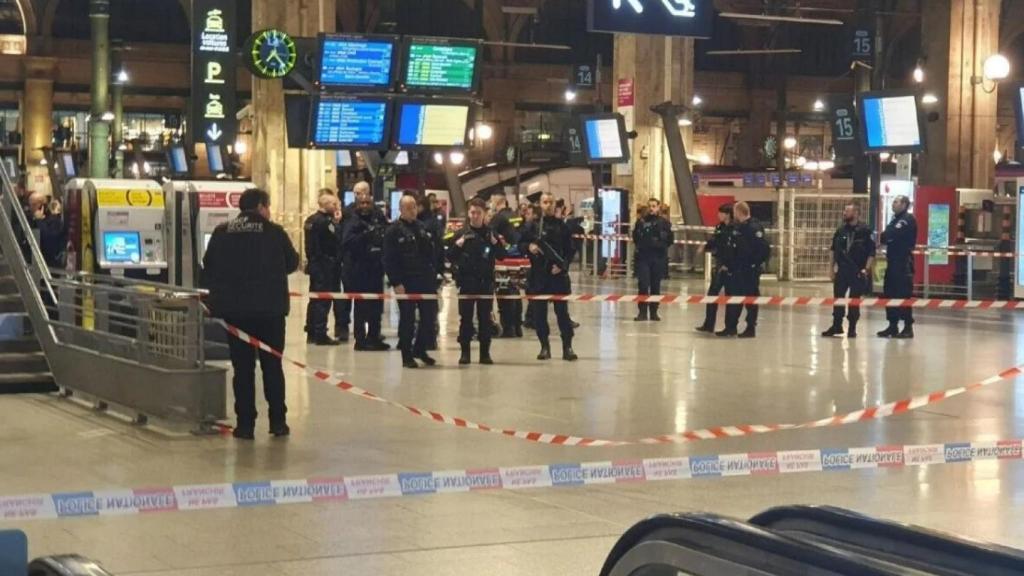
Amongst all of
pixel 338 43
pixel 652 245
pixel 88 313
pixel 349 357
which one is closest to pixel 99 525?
pixel 88 313

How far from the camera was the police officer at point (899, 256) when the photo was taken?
18.5 m

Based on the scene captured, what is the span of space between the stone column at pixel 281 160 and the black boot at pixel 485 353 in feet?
53.9

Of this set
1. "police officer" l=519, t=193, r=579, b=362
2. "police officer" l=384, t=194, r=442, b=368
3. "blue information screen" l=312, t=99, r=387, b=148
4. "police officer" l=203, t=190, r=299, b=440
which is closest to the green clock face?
"blue information screen" l=312, t=99, r=387, b=148

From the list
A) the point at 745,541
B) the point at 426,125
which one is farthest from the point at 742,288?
the point at 745,541

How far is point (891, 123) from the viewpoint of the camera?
81.4ft

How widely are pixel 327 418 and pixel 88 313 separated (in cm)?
307

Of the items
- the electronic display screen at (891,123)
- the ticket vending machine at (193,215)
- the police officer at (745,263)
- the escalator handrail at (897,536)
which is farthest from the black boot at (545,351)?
the escalator handrail at (897,536)

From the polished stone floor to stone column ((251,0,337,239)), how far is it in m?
14.4

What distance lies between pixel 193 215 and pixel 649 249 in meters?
6.40

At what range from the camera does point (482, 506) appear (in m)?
8.23

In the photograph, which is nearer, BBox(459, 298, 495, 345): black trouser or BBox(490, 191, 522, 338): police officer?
BBox(459, 298, 495, 345): black trouser

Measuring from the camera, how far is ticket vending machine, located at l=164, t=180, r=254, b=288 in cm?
1791

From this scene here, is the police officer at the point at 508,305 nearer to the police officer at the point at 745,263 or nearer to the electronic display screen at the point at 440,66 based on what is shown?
the electronic display screen at the point at 440,66

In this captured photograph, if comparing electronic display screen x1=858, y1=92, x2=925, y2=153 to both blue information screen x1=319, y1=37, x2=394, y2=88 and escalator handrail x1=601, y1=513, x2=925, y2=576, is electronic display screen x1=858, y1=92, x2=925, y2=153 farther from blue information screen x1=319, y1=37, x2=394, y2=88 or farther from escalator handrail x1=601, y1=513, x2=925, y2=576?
escalator handrail x1=601, y1=513, x2=925, y2=576
